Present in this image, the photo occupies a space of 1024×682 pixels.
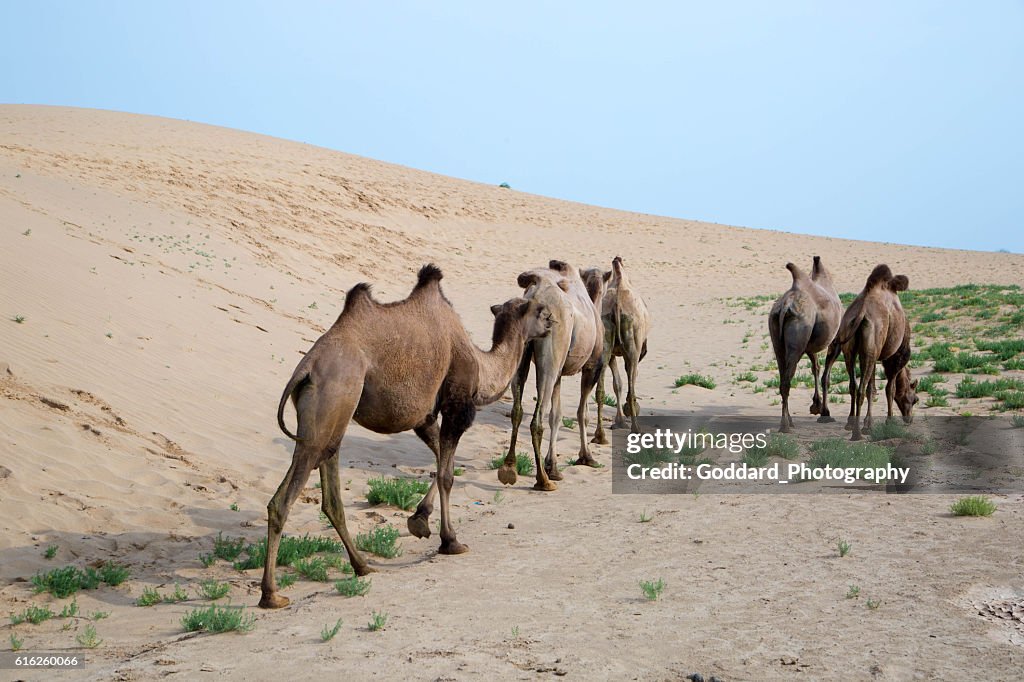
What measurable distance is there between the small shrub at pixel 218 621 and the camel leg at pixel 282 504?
30 cm

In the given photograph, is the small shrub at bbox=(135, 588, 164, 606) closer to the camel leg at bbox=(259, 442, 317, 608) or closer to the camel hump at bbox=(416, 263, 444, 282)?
the camel leg at bbox=(259, 442, 317, 608)

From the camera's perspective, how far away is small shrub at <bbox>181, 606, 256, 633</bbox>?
5.41 m

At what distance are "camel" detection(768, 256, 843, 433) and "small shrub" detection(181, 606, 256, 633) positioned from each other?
8.81 metres

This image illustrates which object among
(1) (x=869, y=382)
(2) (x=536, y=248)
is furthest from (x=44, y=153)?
(1) (x=869, y=382)

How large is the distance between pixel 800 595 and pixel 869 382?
7.13 meters

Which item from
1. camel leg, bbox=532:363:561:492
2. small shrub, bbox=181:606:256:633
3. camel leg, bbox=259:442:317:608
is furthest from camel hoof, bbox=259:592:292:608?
camel leg, bbox=532:363:561:492

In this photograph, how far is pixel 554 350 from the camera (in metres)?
9.84

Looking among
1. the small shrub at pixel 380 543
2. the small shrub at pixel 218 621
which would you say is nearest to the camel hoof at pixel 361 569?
the small shrub at pixel 380 543

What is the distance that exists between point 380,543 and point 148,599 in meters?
1.86

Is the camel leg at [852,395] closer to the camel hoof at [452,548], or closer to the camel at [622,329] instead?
the camel at [622,329]

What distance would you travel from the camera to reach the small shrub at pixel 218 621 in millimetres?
5414

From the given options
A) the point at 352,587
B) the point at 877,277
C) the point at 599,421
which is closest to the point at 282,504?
the point at 352,587

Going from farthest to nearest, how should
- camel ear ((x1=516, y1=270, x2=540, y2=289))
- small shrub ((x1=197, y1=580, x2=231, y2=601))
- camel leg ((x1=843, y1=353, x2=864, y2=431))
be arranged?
1. camel leg ((x1=843, y1=353, x2=864, y2=431))
2. camel ear ((x1=516, y1=270, x2=540, y2=289))
3. small shrub ((x1=197, y1=580, x2=231, y2=601))

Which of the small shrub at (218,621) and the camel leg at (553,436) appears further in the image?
the camel leg at (553,436)
